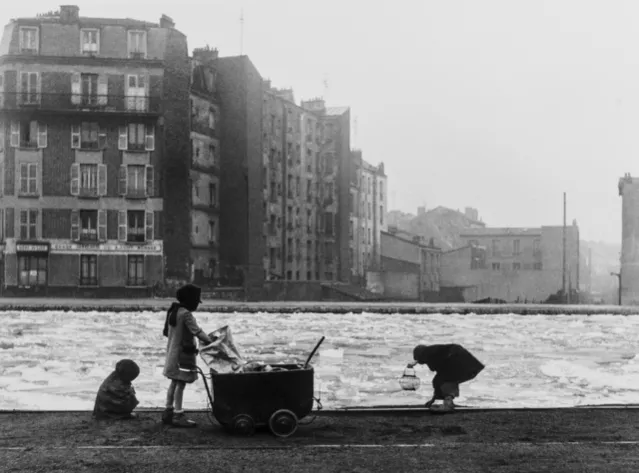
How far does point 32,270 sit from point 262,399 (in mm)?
47118

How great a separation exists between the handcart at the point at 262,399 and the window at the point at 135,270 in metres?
46.2

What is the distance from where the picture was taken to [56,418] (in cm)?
1034

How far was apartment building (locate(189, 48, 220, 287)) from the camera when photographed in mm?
58719

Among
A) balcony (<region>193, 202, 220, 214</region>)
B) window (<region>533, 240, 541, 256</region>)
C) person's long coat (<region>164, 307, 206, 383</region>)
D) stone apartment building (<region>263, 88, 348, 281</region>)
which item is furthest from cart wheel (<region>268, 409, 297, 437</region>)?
window (<region>533, 240, 541, 256</region>)

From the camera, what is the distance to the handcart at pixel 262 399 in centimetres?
928

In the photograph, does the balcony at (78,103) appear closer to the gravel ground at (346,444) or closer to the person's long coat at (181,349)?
the gravel ground at (346,444)

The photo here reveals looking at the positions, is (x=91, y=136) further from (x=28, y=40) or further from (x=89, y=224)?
(x=28, y=40)

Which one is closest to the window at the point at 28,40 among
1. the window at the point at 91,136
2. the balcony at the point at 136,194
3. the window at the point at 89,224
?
the window at the point at 91,136

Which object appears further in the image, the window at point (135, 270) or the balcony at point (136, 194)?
the balcony at point (136, 194)

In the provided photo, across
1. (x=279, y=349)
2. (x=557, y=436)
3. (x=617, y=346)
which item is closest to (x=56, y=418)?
(x=557, y=436)

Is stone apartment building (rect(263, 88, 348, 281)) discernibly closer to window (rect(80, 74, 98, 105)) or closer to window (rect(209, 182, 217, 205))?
window (rect(209, 182, 217, 205))

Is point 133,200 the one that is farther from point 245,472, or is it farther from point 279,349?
point 245,472

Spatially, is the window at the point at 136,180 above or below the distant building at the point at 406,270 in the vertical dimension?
above

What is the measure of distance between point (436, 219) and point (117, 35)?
2292 inches
